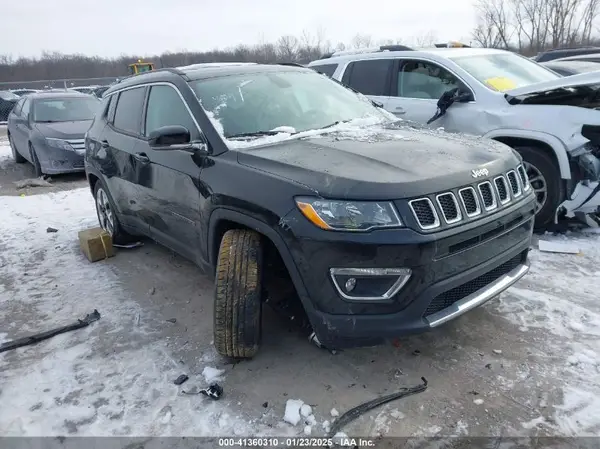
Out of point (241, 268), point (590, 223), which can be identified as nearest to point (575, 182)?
point (590, 223)

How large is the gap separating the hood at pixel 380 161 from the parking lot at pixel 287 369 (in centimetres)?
118

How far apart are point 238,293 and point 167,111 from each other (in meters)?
1.76

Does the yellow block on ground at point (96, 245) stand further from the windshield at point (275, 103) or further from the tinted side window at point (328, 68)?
the tinted side window at point (328, 68)

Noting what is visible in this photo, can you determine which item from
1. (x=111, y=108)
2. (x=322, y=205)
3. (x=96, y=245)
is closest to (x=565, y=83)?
(x=322, y=205)

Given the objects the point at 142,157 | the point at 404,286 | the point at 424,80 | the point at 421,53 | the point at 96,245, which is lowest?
the point at 96,245

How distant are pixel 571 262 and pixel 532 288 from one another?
776mm

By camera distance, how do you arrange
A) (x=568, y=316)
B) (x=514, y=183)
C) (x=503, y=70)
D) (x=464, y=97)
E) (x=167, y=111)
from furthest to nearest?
1. (x=503, y=70)
2. (x=464, y=97)
3. (x=167, y=111)
4. (x=568, y=316)
5. (x=514, y=183)

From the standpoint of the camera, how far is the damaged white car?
469 cm

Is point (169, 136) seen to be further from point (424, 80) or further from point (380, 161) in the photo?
point (424, 80)

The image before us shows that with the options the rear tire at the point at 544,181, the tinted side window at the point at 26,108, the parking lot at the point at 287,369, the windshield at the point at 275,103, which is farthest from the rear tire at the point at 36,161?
the rear tire at the point at 544,181

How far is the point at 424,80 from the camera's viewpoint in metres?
6.09

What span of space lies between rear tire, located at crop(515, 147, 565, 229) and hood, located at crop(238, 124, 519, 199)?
1.67m

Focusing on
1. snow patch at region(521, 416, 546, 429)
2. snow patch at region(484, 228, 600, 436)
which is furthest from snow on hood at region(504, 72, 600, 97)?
snow patch at region(521, 416, 546, 429)

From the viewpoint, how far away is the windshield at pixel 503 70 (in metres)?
5.62
